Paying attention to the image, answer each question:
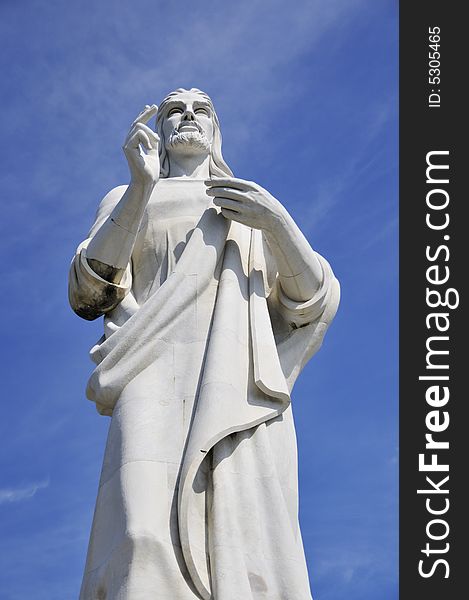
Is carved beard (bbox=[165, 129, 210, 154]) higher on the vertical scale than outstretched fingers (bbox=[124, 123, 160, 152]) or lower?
higher

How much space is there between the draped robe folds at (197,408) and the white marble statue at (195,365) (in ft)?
0.04

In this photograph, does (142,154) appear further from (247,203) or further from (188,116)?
(188,116)

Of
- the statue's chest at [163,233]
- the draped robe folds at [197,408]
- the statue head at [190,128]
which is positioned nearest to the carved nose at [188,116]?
the statue head at [190,128]

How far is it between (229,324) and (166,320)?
65cm

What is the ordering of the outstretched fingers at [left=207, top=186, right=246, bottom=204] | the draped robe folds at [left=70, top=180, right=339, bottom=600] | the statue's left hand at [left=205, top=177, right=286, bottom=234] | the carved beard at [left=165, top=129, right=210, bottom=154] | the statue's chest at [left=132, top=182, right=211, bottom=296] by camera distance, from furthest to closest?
the carved beard at [left=165, top=129, right=210, bottom=154] < the statue's chest at [left=132, top=182, right=211, bottom=296] < the outstretched fingers at [left=207, top=186, right=246, bottom=204] < the statue's left hand at [left=205, top=177, right=286, bottom=234] < the draped robe folds at [left=70, top=180, right=339, bottom=600]

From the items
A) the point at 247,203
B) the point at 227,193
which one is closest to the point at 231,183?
the point at 227,193

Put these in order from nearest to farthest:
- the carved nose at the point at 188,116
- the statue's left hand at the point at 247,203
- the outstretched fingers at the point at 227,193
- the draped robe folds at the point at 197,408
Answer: the draped robe folds at the point at 197,408
the statue's left hand at the point at 247,203
the outstretched fingers at the point at 227,193
the carved nose at the point at 188,116

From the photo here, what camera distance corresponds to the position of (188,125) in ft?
54.5

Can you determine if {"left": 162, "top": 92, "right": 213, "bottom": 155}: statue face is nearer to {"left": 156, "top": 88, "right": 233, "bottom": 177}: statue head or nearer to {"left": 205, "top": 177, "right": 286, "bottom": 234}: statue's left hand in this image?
{"left": 156, "top": 88, "right": 233, "bottom": 177}: statue head

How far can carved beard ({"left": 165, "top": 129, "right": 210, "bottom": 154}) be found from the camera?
54.1ft

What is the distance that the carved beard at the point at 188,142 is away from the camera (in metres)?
16.5

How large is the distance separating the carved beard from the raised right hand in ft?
3.53

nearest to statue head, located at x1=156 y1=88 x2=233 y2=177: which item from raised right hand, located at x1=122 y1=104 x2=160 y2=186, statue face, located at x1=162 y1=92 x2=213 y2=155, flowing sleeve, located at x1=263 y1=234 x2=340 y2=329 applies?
statue face, located at x1=162 y1=92 x2=213 y2=155

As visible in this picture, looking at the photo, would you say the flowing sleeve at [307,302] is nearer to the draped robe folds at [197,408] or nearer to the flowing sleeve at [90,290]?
the draped robe folds at [197,408]
